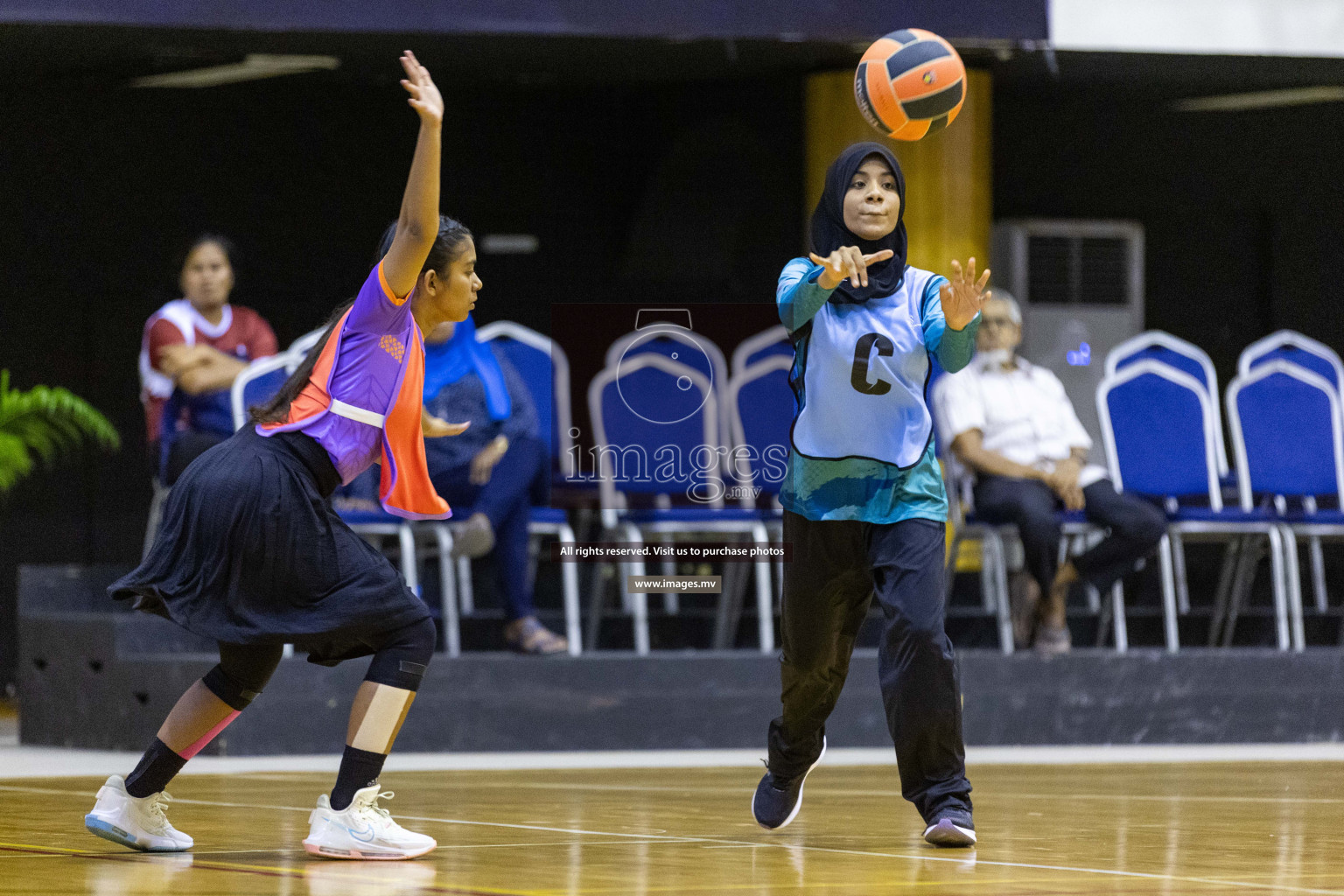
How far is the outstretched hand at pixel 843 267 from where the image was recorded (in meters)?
4.45

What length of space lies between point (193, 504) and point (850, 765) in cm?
352

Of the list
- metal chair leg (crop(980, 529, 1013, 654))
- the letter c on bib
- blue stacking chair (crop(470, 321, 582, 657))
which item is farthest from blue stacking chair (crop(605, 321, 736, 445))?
the letter c on bib

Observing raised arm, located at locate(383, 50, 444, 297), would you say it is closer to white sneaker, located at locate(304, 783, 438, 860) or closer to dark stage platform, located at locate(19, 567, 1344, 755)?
white sneaker, located at locate(304, 783, 438, 860)

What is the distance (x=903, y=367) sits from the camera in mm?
4766

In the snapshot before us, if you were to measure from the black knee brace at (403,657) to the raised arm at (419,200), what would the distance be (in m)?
0.71

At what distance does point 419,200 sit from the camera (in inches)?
161

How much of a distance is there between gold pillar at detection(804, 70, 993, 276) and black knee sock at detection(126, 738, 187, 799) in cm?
635

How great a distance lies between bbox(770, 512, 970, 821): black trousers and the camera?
457 centimetres

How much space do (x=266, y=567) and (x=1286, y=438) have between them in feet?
18.9

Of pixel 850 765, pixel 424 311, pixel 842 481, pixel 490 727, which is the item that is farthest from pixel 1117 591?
pixel 424 311

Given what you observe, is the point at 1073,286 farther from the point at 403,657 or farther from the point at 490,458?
the point at 403,657

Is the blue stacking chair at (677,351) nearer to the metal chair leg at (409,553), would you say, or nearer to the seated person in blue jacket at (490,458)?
the seated person in blue jacket at (490,458)

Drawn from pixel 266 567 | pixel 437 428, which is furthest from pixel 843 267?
pixel 266 567

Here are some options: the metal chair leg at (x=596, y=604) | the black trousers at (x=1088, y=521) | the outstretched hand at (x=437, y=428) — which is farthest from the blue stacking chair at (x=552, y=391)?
the outstretched hand at (x=437, y=428)
